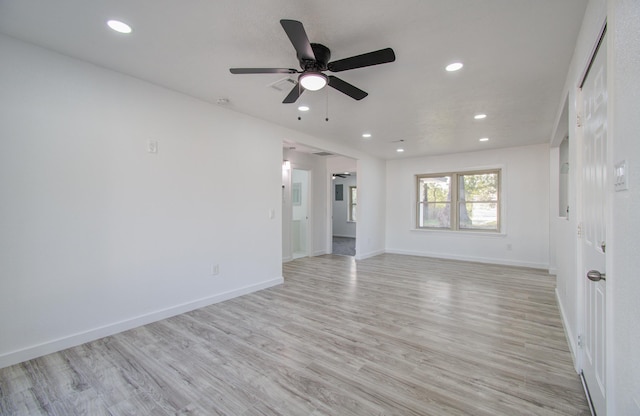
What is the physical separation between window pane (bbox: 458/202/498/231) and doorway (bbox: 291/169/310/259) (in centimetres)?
384

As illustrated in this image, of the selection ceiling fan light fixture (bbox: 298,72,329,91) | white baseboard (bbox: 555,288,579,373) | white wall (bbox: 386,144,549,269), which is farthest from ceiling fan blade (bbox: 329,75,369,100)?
white wall (bbox: 386,144,549,269)

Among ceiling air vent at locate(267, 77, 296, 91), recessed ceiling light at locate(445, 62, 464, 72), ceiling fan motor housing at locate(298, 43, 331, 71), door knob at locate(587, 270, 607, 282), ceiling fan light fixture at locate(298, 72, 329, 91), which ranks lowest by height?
door knob at locate(587, 270, 607, 282)

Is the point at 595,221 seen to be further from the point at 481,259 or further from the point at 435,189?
the point at 435,189

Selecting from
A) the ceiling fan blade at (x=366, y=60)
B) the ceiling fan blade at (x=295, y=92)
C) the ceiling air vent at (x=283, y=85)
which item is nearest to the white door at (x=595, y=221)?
the ceiling fan blade at (x=366, y=60)

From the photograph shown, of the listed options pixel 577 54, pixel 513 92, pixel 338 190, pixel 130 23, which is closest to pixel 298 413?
pixel 130 23

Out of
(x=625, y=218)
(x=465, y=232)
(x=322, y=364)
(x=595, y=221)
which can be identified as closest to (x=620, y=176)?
(x=625, y=218)

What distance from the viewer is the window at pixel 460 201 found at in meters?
6.46

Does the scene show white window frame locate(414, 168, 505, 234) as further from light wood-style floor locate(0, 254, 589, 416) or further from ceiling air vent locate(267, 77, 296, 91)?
ceiling air vent locate(267, 77, 296, 91)

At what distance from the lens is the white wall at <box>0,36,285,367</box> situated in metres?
2.29

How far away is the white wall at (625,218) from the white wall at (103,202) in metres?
3.61

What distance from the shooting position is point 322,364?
2.25m

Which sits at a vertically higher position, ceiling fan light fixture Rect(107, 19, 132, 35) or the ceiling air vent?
ceiling fan light fixture Rect(107, 19, 132, 35)

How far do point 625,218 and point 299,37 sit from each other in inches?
Result: 74.1

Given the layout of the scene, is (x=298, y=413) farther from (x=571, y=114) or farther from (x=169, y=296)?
(x=571, y=114)
